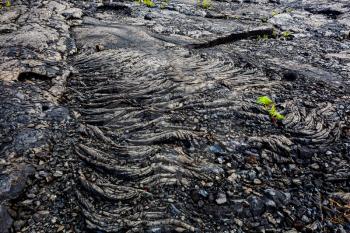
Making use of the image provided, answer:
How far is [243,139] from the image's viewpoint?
369cm

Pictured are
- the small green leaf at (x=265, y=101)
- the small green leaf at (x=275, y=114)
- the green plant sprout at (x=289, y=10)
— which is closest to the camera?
the small green leaf at (x=275, y=114)

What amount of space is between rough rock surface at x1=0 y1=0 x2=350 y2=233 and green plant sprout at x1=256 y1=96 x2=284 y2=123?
0.32 feet

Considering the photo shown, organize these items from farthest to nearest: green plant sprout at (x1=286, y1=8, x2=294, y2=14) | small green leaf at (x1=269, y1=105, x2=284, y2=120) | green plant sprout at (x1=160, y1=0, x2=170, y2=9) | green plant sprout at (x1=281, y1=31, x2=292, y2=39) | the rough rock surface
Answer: green plant sprout at (x1=286, y1=8, x2=294, y2=14) → green plant sprout at (x1=160, y1=0, x2=170, y2=9) → green plant sprout at (x1=281, y1=31, x2=292, y2=39) → small green leaf at (x1=269, y1=105, x2=284, y2=120) → the rough rock surface

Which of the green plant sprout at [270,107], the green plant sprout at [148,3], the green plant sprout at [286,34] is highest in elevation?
the green plant sprout at [286,34]

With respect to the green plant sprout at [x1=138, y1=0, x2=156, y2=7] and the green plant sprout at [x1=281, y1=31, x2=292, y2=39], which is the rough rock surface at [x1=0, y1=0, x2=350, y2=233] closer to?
the green plant sprout at [x1=281, y1=31, x2=292, y2=39]

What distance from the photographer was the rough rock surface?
2.81 m

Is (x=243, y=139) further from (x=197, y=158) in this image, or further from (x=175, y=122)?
(x=175, y=122)

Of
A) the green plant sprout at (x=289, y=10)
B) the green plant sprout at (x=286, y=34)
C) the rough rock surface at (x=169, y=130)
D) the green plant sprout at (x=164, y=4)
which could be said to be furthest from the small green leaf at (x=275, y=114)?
the green plant sprout at (x=289, y=10)

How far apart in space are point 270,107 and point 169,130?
1613 millimetres

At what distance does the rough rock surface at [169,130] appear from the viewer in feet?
9.21

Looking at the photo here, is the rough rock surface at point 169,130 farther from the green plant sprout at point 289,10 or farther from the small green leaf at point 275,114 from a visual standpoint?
the green plant sprout at point 289,10

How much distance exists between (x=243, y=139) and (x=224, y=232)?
137 cm

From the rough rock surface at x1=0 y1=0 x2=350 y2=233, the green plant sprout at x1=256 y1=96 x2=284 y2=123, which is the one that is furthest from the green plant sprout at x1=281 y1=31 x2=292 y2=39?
the green plant sprout at x1=256 y1=96 x2=284 y2=123

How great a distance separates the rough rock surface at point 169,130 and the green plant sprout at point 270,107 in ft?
0.32
